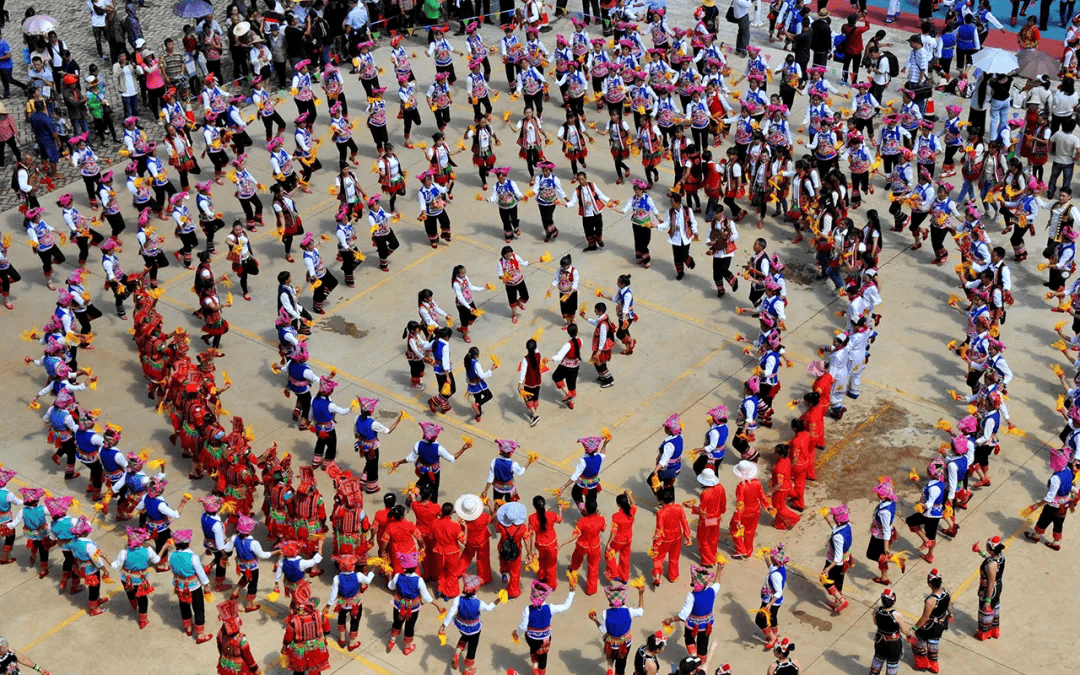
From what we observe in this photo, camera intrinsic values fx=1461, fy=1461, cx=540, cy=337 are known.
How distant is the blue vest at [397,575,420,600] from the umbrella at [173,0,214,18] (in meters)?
19.5

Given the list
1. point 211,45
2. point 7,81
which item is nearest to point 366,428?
point 211,45

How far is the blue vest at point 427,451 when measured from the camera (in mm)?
19828

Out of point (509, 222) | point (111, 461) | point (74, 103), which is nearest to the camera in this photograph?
point (111, 461)

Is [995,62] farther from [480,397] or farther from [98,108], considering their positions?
[98,108]

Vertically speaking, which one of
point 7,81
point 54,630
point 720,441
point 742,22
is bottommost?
point 54,630

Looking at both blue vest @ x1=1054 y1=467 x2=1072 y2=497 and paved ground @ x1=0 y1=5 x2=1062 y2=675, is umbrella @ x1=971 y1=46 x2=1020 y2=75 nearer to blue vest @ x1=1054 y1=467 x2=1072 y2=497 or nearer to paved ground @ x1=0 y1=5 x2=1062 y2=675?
paved ground @ x1=0 y1=5 x2=1062 y2=675

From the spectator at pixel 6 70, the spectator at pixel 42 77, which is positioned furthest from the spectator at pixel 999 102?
the spectator at pixel 6 70

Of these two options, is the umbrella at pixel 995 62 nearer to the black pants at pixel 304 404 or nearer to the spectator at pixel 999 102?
the spectator at pixel 999 102

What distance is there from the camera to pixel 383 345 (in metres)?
24.8

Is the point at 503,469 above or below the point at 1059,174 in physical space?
above

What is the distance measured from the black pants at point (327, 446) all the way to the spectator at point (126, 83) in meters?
13.3

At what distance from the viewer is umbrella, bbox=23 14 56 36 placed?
1283 inches

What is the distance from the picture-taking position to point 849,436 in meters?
22.0

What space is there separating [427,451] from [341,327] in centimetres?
600
